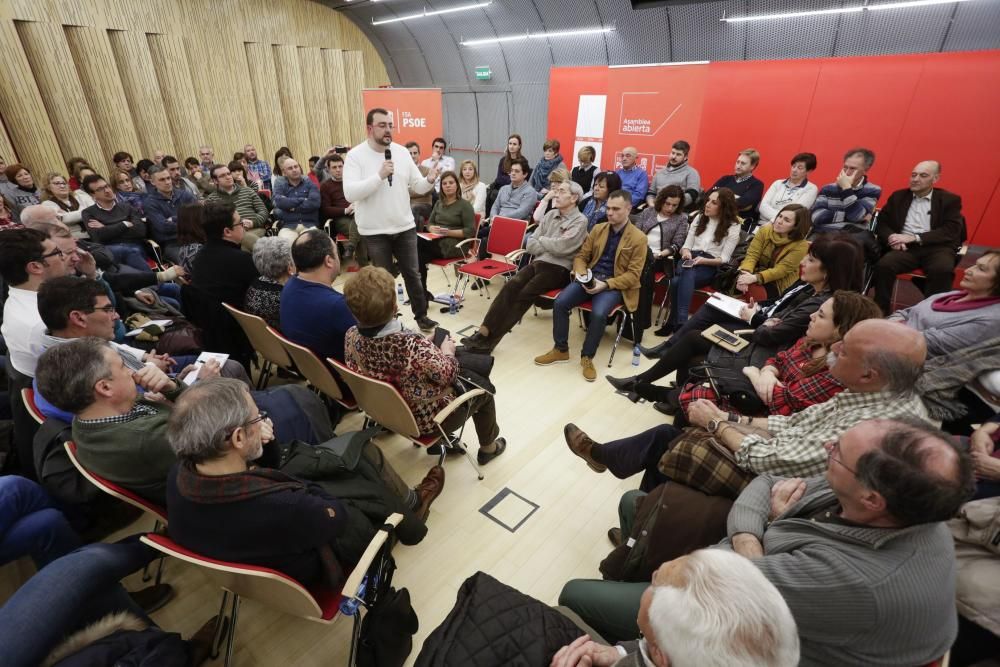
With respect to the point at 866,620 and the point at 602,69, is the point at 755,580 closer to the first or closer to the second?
the point at 866,620

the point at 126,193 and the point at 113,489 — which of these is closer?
the point at 113,489

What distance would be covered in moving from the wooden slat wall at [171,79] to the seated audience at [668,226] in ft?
30.4

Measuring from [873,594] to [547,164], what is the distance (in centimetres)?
691

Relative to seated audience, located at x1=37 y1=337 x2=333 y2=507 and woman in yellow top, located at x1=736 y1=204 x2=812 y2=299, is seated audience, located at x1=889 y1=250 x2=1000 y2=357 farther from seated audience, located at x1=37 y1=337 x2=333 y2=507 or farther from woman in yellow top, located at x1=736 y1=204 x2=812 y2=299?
seated audience, located at x1=37 y1=337 x2=333 y2=507

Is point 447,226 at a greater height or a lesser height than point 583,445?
greater

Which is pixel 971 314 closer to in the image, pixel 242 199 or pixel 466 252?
pixel 466 252

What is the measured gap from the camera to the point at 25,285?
7.44 ft

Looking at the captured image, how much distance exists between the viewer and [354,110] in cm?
1241

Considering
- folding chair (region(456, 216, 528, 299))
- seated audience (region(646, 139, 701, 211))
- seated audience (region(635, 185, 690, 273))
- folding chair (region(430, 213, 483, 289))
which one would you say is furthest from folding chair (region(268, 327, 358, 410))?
seated audience (region(646, 139, 701, 211))

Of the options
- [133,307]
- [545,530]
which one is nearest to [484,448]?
[545,530]

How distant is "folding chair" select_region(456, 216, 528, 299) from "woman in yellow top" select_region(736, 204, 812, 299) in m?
2.18

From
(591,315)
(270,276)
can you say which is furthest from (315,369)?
(591,315)

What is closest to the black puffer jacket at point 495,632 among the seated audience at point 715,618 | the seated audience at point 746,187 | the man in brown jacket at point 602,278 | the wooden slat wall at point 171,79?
the seated audience at point 715,618

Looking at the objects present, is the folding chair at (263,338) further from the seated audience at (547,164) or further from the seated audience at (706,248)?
the seated audience at (547,164)
